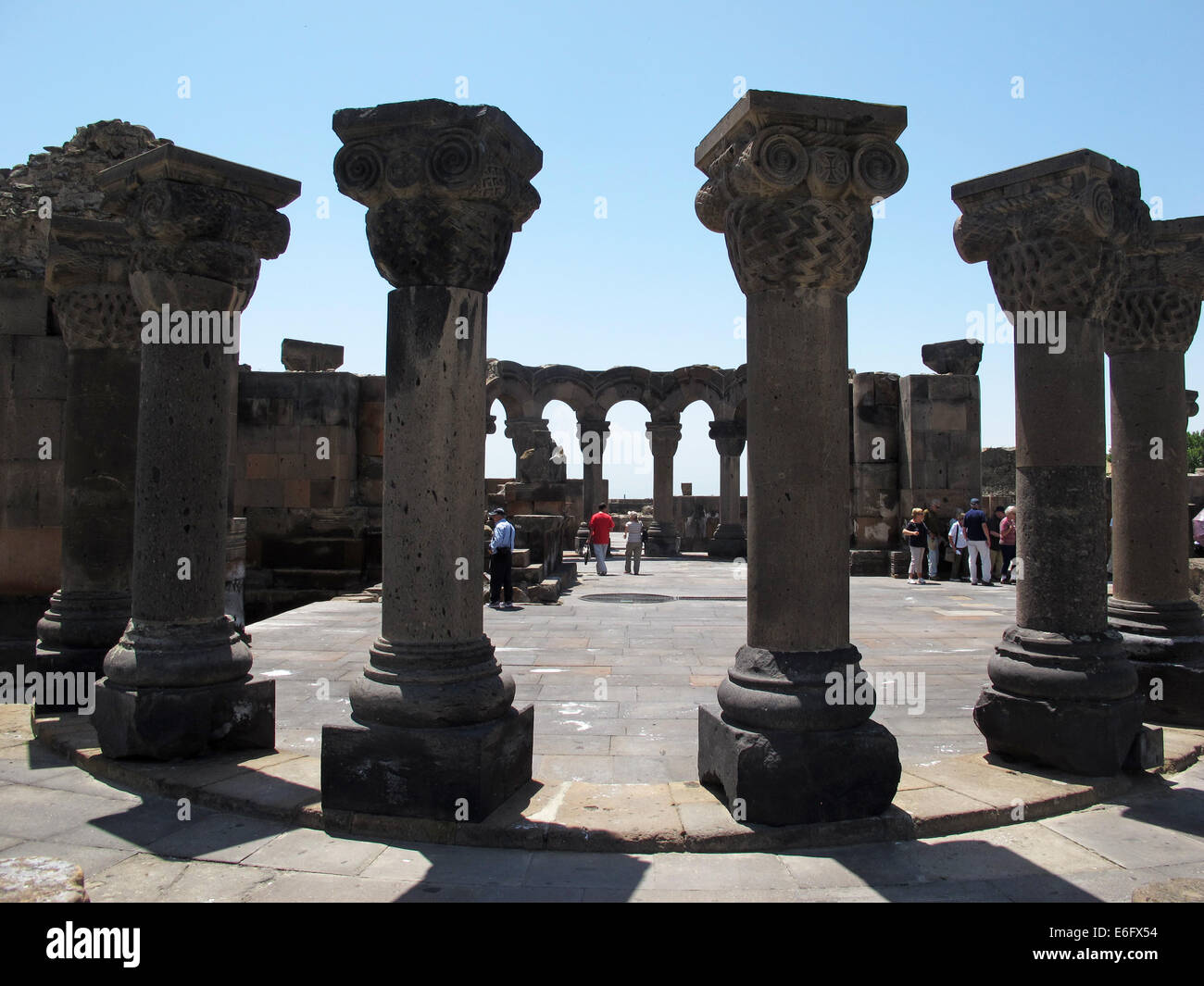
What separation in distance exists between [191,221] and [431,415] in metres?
2.01

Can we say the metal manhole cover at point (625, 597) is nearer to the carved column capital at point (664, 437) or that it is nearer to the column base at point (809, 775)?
the column base at point (809, 775)

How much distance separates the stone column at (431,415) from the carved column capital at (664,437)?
19.9 m

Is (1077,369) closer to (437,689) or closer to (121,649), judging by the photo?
(437,689)

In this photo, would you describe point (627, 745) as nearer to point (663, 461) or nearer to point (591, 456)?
point (591, 456)

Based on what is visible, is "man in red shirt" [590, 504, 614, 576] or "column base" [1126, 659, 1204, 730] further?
"man in red shirt" [590, 504, 614, 576]

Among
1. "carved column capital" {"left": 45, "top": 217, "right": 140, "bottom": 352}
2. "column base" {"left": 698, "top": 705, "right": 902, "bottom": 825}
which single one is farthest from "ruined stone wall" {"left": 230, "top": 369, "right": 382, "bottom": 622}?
"column base" {"left": 698, "top": 705, "right": 902, "bottom": 825}

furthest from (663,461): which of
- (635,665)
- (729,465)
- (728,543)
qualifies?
(635,665)

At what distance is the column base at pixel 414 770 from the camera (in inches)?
150

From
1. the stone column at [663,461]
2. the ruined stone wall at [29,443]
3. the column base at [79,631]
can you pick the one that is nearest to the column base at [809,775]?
the column base at [79,631]

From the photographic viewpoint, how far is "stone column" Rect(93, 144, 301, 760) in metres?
4.78

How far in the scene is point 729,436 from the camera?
76.9ft

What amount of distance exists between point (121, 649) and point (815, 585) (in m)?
3.63

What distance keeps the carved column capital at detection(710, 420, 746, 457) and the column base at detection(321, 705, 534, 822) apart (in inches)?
782

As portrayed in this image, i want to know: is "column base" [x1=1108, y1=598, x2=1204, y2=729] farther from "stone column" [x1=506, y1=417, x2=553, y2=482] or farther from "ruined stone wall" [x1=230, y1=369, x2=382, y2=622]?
"stone column" [x1=506, y1=417, x2=553, y2=482]
